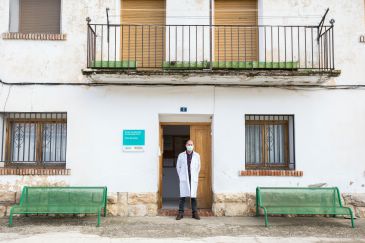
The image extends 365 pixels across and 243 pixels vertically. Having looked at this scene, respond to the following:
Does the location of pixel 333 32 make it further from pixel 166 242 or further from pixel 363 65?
pixel 166 242

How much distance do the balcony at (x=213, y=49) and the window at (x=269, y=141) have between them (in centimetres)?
138

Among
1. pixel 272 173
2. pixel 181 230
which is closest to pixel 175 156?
pixel 272 173

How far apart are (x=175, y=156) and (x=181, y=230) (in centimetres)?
488

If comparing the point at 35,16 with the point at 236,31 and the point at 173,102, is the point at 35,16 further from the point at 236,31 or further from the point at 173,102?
the point at 236,31

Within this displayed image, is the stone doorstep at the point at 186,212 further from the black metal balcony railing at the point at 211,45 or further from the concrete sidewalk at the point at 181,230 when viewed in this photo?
the black metal balcony railing at the point at 211,45

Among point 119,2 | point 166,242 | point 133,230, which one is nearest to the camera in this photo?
point 166,242

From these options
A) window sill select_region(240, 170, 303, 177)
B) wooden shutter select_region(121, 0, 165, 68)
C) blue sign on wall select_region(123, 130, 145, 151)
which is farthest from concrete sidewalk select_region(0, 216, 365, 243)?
wooden shutter select_region(121, 0, 165, 68)

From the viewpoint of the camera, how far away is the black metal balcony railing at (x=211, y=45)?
29.7ft

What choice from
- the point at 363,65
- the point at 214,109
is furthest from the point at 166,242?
the point at 363,65

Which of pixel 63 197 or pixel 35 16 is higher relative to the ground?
pixel 35 16

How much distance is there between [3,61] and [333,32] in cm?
758

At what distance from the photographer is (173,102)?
9.12m

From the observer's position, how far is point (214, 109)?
915cm

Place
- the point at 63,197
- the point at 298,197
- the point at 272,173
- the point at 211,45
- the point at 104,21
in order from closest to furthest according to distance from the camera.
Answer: the point at 63,197 → the point at 298,197 → the point at 211,45 → the point at 272,173 → the point at 104,21
